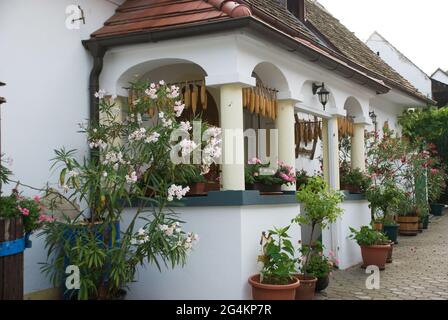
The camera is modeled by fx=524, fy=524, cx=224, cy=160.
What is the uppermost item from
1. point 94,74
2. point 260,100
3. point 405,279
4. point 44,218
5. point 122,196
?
point 94,74

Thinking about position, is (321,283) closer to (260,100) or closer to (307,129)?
(260,100)

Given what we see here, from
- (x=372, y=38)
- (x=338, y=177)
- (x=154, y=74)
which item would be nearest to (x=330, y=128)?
(x=338, y=177)

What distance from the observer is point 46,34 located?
6340 mm

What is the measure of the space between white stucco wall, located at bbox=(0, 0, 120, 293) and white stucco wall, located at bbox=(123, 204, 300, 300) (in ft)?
4.43

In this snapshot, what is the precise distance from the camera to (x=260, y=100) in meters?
6.98

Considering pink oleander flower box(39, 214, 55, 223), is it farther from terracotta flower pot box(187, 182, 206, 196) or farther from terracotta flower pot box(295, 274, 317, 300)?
terracotta flower pot box(295, 274, 317, 300)

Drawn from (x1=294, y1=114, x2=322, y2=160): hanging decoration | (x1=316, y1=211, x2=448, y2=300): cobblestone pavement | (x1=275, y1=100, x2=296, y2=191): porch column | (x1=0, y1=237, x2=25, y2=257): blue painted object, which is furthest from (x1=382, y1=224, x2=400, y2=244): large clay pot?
(x1=0, y1=237, x2=25, y2=257): blue painted object

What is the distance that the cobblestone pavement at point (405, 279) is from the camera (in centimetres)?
700

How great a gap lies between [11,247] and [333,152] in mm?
6144

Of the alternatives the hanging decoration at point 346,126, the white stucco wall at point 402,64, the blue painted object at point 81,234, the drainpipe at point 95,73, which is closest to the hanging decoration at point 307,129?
the hanging decoration at point 346,126

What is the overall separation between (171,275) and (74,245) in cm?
140

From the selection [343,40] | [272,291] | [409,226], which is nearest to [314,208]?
[272,291]

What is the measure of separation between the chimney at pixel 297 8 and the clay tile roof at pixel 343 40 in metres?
1.60

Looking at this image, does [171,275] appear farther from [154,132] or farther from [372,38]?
[372,38]
